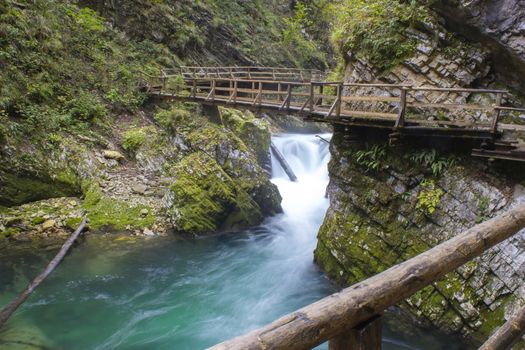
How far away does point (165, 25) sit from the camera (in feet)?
68.3

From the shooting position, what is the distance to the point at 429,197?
8039mm

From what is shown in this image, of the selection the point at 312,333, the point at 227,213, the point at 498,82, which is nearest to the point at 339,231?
the point at 227,213

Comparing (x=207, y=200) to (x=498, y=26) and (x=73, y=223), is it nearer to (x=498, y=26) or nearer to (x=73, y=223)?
(x=73, y=223)

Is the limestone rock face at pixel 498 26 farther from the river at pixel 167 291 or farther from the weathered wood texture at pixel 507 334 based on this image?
the weathered wood texture at pixel 507 334

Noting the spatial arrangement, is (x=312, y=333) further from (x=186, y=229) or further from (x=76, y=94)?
(x=76, y=94)

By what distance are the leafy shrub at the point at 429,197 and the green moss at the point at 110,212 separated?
8.12 metres

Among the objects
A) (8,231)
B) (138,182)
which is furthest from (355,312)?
(138,182)

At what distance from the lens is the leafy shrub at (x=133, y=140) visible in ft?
46.8

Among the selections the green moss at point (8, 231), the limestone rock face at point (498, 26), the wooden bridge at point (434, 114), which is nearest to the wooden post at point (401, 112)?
the wooden bridge at point (434, 114)

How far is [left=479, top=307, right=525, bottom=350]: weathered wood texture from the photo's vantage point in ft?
8.64

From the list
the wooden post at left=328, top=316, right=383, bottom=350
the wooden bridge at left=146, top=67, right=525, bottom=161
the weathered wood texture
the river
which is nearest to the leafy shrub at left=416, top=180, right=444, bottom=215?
the wooden bridge at left=146, top=67, right=525, bottom=161

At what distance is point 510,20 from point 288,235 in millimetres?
9012

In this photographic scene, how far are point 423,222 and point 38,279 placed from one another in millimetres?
8705

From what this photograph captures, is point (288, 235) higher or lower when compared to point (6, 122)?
lower
